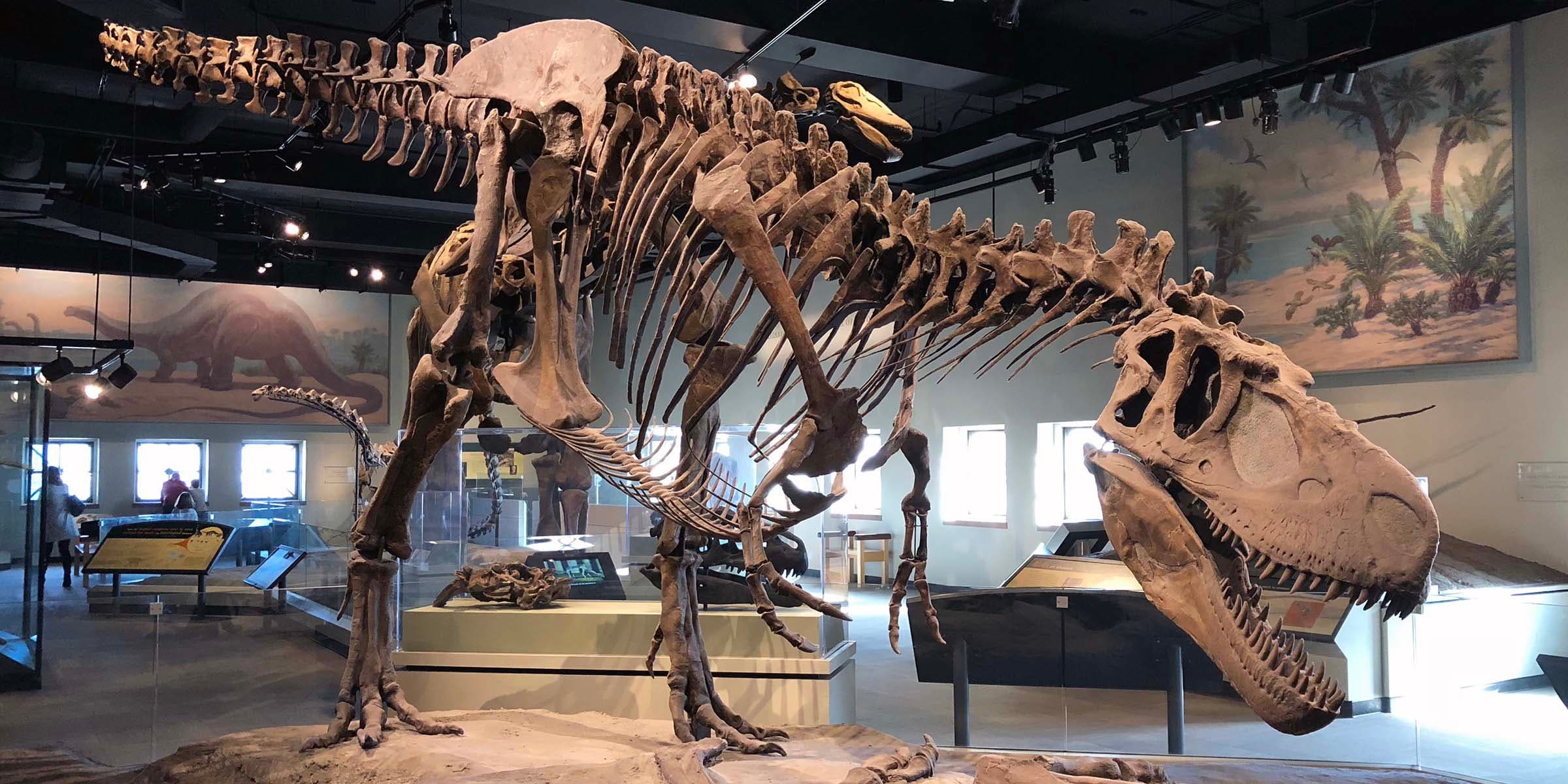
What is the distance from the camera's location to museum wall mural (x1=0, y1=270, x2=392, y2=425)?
15.3m

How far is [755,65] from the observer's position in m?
10.7

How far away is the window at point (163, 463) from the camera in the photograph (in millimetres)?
16281

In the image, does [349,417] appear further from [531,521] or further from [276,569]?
[531,521]

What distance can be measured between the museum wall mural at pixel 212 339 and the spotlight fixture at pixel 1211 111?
47.1ft

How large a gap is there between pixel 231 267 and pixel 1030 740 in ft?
50.2

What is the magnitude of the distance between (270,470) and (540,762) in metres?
14.8

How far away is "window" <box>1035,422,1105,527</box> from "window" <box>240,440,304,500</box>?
12.2 metres

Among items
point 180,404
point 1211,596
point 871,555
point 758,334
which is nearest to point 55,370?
point 758,334

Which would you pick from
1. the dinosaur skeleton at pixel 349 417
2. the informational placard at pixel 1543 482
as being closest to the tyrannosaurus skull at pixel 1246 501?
the informational placard at pixel 1543 482

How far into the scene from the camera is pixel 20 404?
6.73m

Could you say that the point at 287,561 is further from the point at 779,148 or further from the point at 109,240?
the point at 109,240

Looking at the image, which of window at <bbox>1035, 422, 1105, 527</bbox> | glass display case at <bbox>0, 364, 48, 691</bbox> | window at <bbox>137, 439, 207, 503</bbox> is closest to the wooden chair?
window at <bbox>1035, 422, 1105, 527</bbox>

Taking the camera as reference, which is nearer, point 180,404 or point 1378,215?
point 1378,215

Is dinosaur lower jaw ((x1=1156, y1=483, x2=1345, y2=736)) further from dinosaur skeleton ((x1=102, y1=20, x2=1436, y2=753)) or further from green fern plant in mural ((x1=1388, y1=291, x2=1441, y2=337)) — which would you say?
green fern plant in mural ((x1=1388, y1=291, x2=1441, y2=337))
